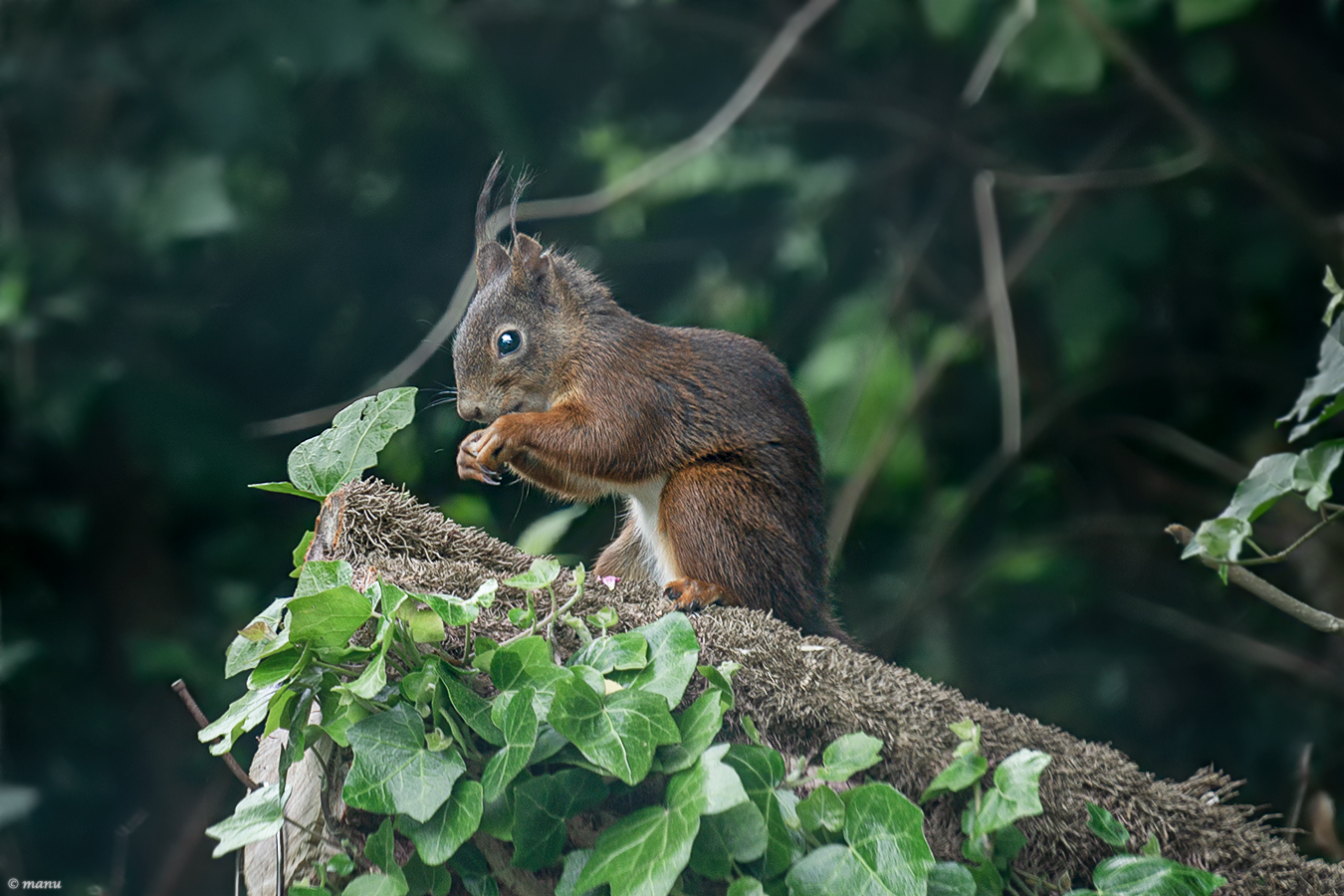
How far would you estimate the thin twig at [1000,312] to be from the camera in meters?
2.09

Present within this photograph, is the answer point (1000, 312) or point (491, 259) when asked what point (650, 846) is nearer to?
point (491, 259)

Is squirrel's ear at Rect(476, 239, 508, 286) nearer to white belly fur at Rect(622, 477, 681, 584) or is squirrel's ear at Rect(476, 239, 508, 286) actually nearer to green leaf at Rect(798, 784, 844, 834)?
white belly fur at Rect(622, 477, 681, 584)

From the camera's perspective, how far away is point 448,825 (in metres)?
0.68

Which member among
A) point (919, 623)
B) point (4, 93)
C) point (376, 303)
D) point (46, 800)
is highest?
point (4, 93)

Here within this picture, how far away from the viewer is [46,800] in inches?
83.4

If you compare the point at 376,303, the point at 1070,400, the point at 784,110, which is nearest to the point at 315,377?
the point at 376,303

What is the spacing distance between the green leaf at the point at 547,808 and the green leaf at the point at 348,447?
27 cm

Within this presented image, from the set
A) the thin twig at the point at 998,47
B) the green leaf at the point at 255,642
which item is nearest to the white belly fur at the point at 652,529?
the green leaf at the point at 255,642

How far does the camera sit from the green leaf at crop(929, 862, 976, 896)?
72cm

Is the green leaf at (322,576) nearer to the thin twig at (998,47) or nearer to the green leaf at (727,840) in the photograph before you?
the green leaf at (727,840)

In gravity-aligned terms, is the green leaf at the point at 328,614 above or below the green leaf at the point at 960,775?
above

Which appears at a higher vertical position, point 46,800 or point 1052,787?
point 1052,787

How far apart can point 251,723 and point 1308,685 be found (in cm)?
208

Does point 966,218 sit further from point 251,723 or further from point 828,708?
point 251,723
